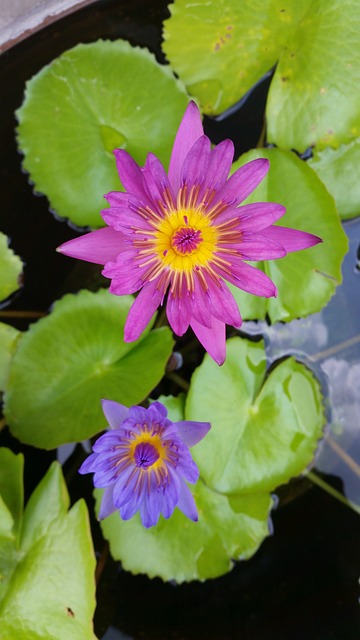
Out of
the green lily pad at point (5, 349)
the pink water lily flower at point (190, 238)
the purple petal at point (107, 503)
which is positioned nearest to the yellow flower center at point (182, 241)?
the pink water lily flower at point (190, 238)

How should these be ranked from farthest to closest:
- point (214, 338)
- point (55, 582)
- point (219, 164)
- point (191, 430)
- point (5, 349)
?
point (5, 349)
point (55, 582)
point (191, 430)
point (214, 338)
point (219, 164)

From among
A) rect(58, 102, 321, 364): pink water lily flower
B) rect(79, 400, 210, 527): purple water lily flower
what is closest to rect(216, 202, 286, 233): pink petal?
rect(58, 102, 321, 364): pink water lily flower

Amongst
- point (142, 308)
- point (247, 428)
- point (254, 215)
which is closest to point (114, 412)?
point (142, 308)

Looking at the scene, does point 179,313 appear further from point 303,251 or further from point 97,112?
point 97,112

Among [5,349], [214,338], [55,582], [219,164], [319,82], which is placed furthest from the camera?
[5,349]

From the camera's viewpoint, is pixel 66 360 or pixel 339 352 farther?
pixel 339 352

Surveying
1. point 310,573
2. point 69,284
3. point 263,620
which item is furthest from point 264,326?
point 263,620

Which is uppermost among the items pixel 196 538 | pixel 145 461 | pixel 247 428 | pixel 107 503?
pixel 145 461
